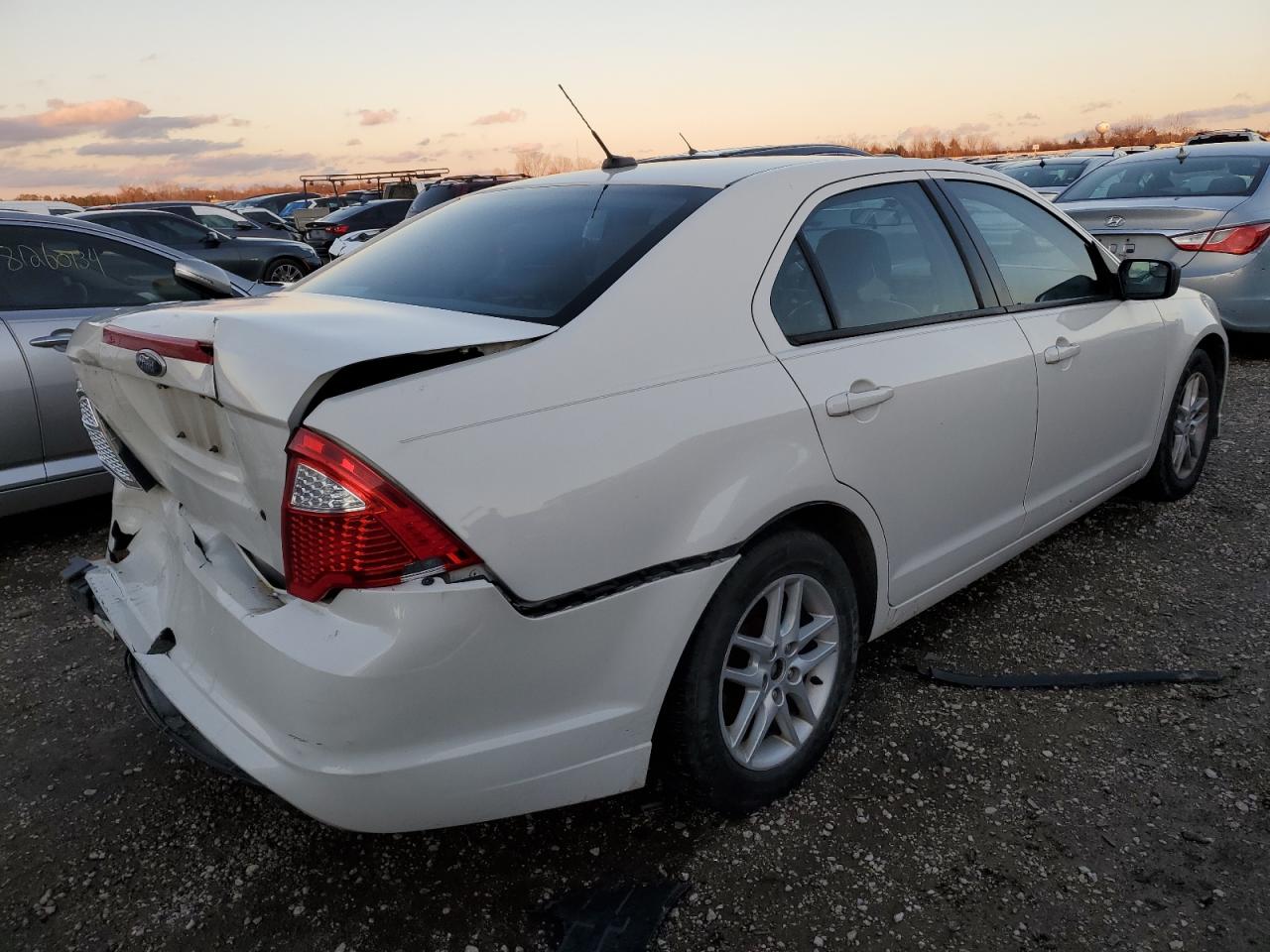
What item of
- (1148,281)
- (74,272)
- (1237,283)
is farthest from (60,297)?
(1237,283)

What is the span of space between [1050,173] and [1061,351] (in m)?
12.0

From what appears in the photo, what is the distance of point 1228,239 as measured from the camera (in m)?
6.35

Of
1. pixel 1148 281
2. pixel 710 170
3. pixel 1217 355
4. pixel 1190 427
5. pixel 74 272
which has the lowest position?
pixel 1190 427

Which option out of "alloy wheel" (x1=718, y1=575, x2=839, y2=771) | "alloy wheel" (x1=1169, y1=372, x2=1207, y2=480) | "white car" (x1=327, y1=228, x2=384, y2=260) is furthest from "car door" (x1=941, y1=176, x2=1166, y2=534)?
"white car" (x1=327, y1=228, x2=384, y2=260)

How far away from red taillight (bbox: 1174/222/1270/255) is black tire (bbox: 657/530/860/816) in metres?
5.36

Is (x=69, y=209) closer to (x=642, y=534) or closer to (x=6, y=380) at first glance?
(x=6, y=380)

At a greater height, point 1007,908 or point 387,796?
point 387,796

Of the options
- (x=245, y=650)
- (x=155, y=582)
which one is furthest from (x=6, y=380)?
(x=245, y=650)

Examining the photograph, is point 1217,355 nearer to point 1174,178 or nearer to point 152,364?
point 1174,178

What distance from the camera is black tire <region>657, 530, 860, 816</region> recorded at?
206 centimetres

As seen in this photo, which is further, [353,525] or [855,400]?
[855,400]

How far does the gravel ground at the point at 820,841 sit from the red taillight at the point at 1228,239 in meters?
4.18

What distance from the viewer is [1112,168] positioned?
25.3ft

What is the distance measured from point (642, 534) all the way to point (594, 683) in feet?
1.04
